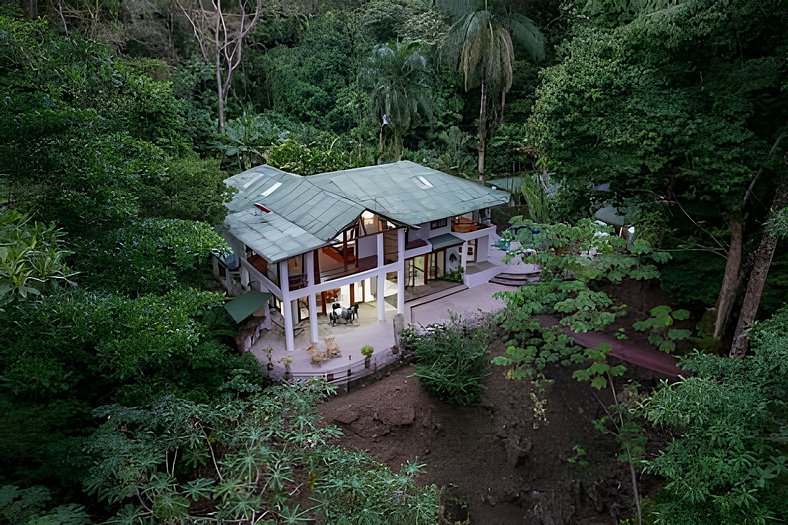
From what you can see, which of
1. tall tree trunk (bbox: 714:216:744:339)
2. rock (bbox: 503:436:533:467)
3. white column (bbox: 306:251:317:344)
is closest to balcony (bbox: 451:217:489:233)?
white column (bbox: 306:251:317:344)

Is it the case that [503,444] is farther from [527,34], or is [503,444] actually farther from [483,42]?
[527,34]

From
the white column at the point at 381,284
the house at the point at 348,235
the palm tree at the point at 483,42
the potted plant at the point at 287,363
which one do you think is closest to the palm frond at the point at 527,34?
the palm tree at the point at 483,42

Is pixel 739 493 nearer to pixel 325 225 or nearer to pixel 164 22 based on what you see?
pixel 325 225

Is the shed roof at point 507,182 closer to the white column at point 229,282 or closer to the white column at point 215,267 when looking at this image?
the white column at point 215,267

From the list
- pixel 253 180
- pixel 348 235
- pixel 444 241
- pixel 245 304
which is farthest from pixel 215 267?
pixel 444 241

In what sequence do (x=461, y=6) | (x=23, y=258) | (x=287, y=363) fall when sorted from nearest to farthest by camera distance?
1. (x=23, y=258)
2. (x=287, y=363)
3. (x=461, y=6)

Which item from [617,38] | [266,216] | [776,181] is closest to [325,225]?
[266,216]

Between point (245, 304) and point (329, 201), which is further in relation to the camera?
point (329, 201)
